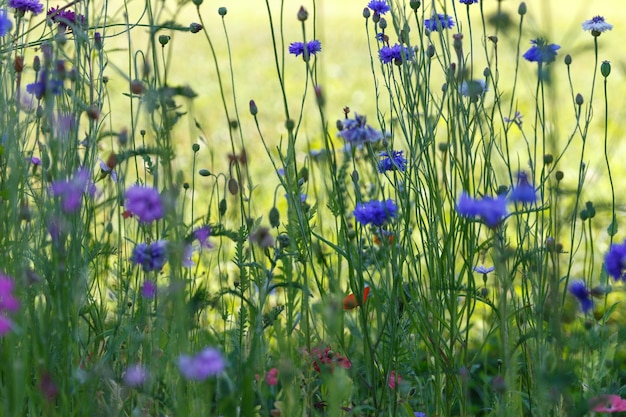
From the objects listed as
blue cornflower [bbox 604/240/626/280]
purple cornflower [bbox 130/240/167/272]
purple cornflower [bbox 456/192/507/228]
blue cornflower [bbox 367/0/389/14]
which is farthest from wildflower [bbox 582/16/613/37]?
purple cornflower [bbox 130/240/167/272]

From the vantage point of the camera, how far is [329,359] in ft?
4.69

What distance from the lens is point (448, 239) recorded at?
1482mm

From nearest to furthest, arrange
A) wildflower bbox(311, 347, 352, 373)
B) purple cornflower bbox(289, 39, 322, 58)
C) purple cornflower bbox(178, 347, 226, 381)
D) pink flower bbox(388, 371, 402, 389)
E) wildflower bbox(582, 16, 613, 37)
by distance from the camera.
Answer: purple cornflower bbox(178, 347, 226, 381) < wildflower bbox(311, 347, 352, 373) < pink flower bbox(388, 371, 402, 389) < purple cornflower bbox(289, 39, 322, 58) < wildflower bbox(582, 16, 613, 37)

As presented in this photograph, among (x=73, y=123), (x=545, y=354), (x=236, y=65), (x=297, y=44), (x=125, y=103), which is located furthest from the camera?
(x=236, y=65)

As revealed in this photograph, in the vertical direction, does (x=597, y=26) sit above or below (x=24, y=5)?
below

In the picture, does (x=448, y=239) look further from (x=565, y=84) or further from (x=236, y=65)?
(x=236, y=65)

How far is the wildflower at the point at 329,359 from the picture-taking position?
1330 millimetres

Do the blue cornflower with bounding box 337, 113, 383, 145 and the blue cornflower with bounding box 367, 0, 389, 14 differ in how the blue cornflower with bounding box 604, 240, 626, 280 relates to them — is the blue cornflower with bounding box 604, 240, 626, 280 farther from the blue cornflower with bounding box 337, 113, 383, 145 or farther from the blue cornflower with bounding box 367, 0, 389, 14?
the blue cornflower with bounding box 367, 0, 389, 14

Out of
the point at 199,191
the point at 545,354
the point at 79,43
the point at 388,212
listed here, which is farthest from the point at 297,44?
the point at 199,191

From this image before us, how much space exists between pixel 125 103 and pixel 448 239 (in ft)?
18.4

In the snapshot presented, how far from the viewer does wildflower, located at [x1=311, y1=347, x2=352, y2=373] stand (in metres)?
1.33

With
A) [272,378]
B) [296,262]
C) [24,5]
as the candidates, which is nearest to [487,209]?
[272,378]

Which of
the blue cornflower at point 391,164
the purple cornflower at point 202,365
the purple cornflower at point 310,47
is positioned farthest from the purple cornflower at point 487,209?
the purple cornflower at point 310,47

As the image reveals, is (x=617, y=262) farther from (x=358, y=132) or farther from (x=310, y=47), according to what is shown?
(x=310, y=47)
